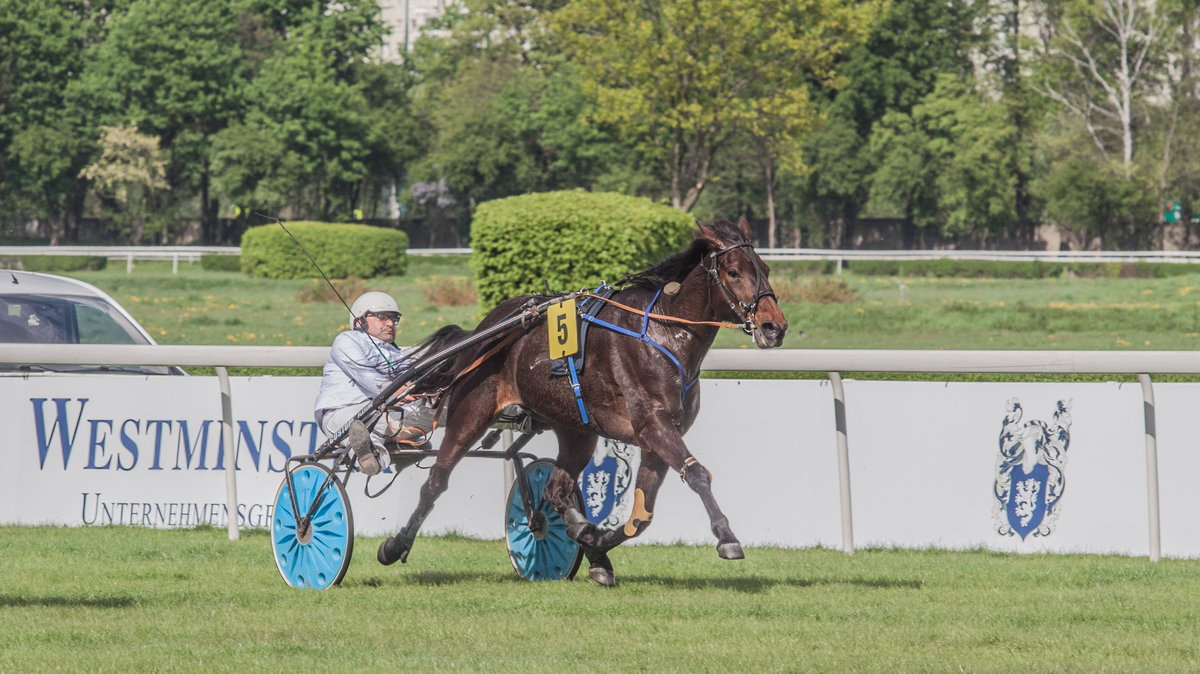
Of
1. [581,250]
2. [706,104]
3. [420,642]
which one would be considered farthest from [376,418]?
[706,104]

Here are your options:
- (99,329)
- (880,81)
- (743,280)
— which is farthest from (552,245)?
(880,81)

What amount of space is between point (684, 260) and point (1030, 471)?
2.70 meters

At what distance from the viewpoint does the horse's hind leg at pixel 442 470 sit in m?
7.56

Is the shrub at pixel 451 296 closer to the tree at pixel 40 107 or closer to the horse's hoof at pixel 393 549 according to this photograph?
the horse's hoof at pixel 393 549

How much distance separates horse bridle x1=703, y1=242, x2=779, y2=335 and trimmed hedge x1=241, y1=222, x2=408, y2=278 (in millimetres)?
33524

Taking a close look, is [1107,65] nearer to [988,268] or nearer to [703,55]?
[988,268]

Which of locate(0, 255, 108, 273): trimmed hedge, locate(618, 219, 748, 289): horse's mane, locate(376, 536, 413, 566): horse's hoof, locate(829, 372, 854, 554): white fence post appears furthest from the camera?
locate(0, 255, 108, 273): trimmed hedge

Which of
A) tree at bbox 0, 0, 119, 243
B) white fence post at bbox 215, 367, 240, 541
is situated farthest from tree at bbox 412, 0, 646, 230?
white fence post at bbox 215, 367, 240, 541

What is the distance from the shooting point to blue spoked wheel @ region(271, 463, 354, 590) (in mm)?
7367

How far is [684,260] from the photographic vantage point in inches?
291

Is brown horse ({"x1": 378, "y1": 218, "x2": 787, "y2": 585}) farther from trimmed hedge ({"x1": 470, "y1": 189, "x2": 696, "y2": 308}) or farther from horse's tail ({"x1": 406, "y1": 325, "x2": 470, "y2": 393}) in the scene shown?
trimmed hedge ({"x1": 470, "y1": 189, "x2": 696, "y2": 308})

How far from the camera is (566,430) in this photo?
301 inches

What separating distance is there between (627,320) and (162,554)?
309 cm

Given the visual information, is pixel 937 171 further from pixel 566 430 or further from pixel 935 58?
pixel 566 430
